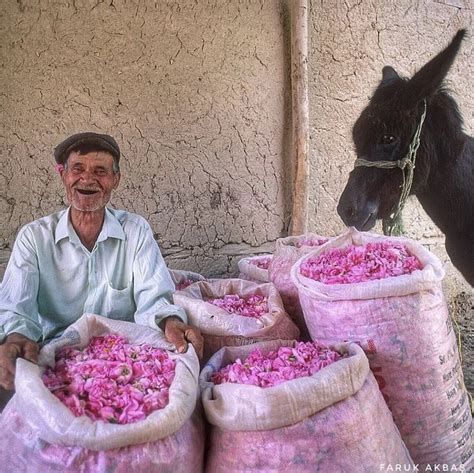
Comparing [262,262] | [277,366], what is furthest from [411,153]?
[277,366]

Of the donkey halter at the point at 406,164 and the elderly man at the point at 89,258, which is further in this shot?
the donkey halter at the point at 406,164

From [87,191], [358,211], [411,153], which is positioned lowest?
[358,211]

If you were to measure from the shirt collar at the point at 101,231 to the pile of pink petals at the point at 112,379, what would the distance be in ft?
1.68

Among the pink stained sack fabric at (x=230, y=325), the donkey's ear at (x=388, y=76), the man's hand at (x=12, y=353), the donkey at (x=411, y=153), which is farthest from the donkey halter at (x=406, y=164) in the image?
the man's hand at (x=12, y=353)

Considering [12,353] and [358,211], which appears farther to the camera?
[358,211]

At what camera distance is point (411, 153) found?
3010mm

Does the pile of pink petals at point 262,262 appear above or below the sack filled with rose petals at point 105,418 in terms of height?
below

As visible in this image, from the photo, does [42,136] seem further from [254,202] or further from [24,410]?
[24,410]

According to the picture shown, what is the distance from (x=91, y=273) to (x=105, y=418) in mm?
930

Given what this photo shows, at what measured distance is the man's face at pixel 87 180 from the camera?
2.31m

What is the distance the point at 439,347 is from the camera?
85.4 inches

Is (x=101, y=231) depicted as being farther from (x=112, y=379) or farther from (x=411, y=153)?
(x=411, y=153)

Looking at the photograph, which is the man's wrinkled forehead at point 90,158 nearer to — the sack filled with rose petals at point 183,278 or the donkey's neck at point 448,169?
the sack filled with rose petals at point 183,278

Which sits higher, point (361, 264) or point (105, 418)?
point (361, 264)
